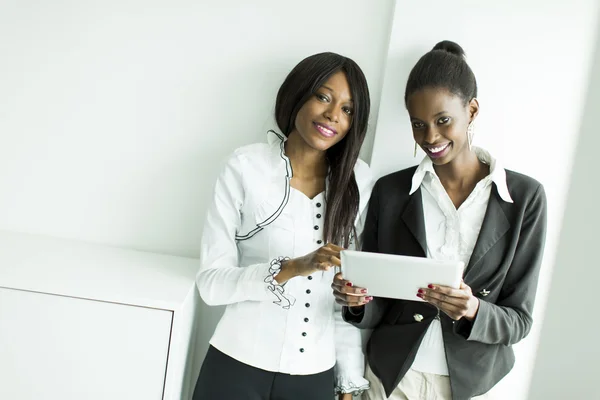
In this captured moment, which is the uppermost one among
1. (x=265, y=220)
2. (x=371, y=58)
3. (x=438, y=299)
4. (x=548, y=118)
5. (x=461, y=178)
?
(x=371, y=58)

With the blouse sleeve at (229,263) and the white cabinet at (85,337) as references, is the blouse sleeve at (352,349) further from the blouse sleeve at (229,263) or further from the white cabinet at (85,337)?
the white cabinet at (85,337)

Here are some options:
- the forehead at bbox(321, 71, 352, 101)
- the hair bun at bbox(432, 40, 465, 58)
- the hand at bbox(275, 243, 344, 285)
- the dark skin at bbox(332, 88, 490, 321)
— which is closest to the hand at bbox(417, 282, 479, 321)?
the dark skin at bbox(332, 88, 490, 321)

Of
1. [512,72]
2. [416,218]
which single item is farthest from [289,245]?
[512,72]

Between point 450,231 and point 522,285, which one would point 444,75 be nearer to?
point 450,231

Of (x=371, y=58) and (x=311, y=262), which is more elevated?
(x=371, y=58)

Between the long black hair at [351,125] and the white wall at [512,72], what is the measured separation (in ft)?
0.64

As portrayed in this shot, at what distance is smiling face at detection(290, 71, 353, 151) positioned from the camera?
1621 millimetres

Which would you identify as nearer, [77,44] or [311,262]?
[311,262]

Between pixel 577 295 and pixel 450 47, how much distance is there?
0.90 meters

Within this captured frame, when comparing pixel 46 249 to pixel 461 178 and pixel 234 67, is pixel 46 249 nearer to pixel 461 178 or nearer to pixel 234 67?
pixel 234 67

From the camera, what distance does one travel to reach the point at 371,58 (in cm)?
192

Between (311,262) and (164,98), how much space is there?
0.86 meters

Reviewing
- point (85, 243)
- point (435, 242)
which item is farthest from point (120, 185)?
point (435, 242)

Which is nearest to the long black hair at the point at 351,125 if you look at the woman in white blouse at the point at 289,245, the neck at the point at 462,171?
the woman in white blouse at the point at 289,245
